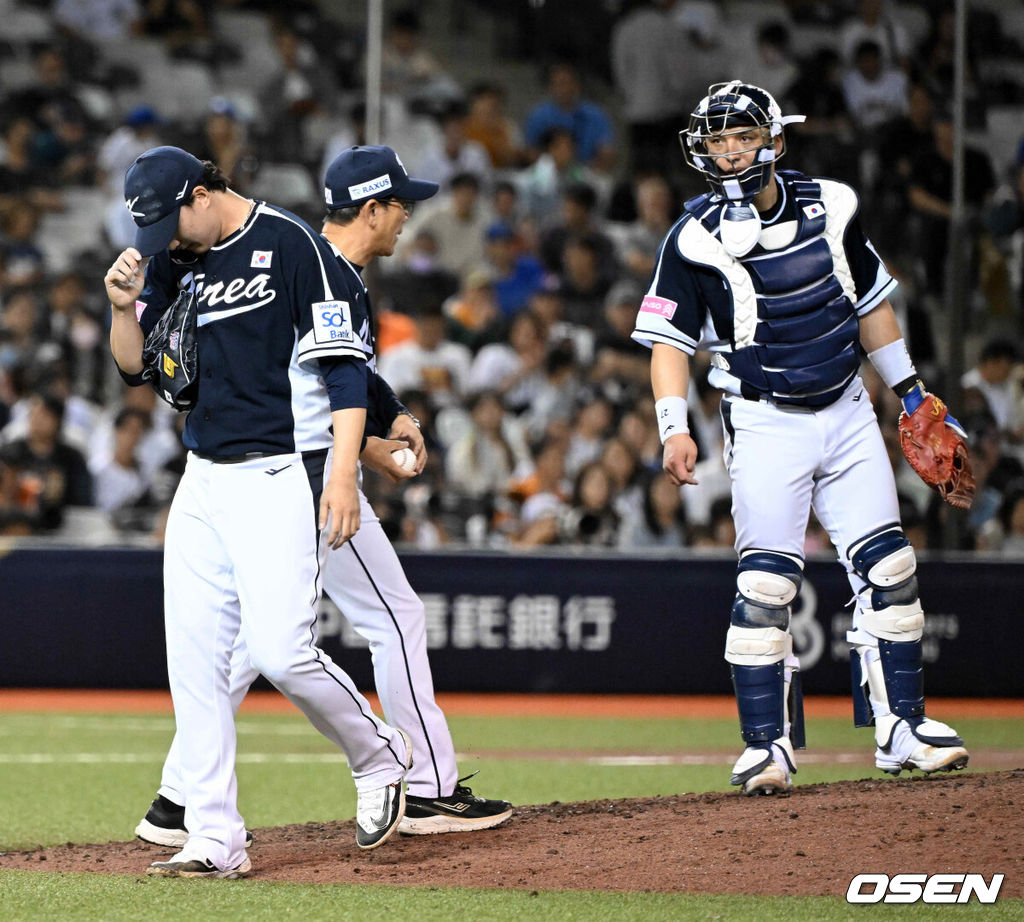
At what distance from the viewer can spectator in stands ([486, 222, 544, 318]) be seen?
13891 mm

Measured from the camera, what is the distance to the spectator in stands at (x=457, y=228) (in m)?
14.1

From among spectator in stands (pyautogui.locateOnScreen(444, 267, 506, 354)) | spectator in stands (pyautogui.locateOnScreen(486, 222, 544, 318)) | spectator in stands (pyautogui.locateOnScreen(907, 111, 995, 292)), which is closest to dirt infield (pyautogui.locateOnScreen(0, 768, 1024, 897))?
spectator in stands (pyautogui.locateOnScreen(907, 111, 995, 292))

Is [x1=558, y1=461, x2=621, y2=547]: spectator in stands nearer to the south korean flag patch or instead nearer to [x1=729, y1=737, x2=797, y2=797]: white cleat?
[x1=729, y1=737, x2=797, y2=797]: white cleat

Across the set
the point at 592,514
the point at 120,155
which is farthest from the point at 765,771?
the point at 120,155

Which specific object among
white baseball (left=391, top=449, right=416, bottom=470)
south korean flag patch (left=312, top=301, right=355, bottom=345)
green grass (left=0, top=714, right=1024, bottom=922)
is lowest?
green grass (left=0, top=714, right=1024, bottom=922)

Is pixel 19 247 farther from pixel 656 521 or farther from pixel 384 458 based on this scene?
pixel 384 458

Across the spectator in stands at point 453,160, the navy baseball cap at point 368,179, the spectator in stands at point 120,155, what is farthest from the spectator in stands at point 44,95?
the navy baseball cap at point 368,179

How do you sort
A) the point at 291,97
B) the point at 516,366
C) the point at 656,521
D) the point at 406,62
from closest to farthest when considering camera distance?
the point at 656,521
the point at 516,366
the point at 291,97
the point at 406,62

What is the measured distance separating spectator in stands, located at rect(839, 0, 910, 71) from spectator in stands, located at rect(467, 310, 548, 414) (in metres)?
4.28

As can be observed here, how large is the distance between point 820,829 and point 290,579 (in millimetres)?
1764

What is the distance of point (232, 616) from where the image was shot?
4566 mm

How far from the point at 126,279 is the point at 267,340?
1.42 ft

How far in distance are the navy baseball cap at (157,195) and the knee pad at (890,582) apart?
260 centimetres

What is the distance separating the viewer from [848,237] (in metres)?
5.47
